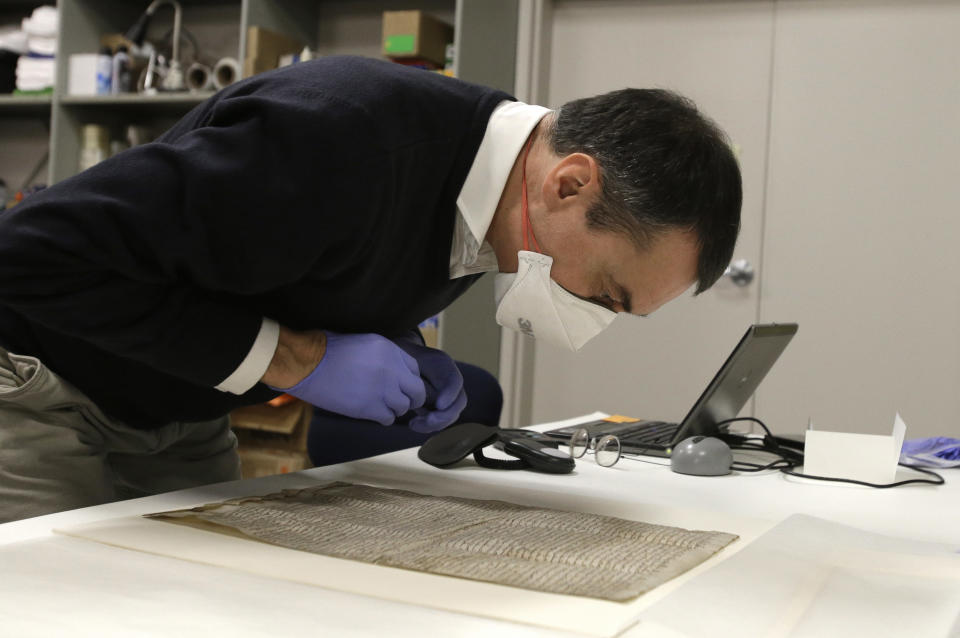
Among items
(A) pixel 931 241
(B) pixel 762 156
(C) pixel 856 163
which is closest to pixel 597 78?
(B) pixel 762 156

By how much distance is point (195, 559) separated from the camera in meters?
0.78

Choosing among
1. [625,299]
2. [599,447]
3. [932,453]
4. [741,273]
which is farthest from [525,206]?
[741,273]

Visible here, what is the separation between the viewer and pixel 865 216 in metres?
2.90

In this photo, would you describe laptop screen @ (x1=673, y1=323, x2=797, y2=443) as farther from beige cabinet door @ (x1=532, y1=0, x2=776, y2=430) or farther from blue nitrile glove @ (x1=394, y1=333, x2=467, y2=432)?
beige cabinet door @ (x1=532, y1=0, x2=776, y2=430)

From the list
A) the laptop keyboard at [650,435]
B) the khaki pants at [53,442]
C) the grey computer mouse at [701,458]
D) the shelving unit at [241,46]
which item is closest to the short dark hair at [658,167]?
the grey computer mouse at [701,458]

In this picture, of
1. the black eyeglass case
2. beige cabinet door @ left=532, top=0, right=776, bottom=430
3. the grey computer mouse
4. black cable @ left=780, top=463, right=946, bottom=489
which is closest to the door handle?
beige cabinet door @ left=532, top=0, right=776, bottom=430

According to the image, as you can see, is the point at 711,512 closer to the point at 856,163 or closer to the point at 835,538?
the point at 835,538

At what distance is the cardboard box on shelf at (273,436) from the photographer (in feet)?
10.1

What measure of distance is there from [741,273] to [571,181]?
2.07m

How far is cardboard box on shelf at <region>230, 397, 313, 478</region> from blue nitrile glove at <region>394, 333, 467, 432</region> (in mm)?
1929

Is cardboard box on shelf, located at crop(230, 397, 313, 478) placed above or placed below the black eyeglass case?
below

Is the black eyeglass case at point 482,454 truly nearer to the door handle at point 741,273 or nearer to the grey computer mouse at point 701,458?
the grey computer mouse at point 701,458

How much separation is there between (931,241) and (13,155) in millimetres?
3675

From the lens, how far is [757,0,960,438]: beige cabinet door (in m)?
2.83
